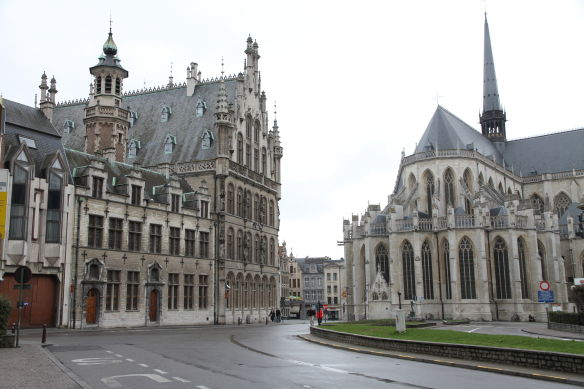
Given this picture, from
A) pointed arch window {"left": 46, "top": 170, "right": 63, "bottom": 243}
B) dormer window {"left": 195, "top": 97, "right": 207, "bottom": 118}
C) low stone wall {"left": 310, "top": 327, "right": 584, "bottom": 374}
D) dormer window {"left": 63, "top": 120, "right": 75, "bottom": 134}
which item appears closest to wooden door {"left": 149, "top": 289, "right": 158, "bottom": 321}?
pointed arch window {"left": 46, "top": 170, "right": 63, "bottom": 243}

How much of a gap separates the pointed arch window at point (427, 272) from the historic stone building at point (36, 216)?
3454cm

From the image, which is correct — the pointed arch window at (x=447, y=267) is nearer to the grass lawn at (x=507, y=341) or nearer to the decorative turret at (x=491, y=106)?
the grass lawn at (x=507, y=341)

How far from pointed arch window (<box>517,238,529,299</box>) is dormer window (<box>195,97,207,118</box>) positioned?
34.6 m

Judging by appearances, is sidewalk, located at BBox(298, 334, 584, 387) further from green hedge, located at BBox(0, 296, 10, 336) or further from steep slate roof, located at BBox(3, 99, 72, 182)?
steep slate roof, located at BBox(3, 99, 72, 182)

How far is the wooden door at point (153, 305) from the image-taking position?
44.8m

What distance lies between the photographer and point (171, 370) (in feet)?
50.3

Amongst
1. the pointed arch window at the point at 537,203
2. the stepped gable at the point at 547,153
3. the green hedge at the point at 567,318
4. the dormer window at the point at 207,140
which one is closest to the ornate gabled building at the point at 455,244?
the pointed arch window at the point at 537,203

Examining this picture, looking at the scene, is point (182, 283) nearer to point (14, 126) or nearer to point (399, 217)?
point (14, 126)

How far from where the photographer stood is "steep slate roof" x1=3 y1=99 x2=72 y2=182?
35.9 m

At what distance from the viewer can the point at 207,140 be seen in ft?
185

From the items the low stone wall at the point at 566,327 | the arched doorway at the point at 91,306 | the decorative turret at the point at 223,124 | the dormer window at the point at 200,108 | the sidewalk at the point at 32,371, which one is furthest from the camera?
the dormer window at the point at 200,108

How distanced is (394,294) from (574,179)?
36453mm

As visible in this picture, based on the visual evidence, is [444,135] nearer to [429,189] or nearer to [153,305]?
[429,189]

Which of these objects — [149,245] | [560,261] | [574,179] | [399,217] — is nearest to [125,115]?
[149,245]
